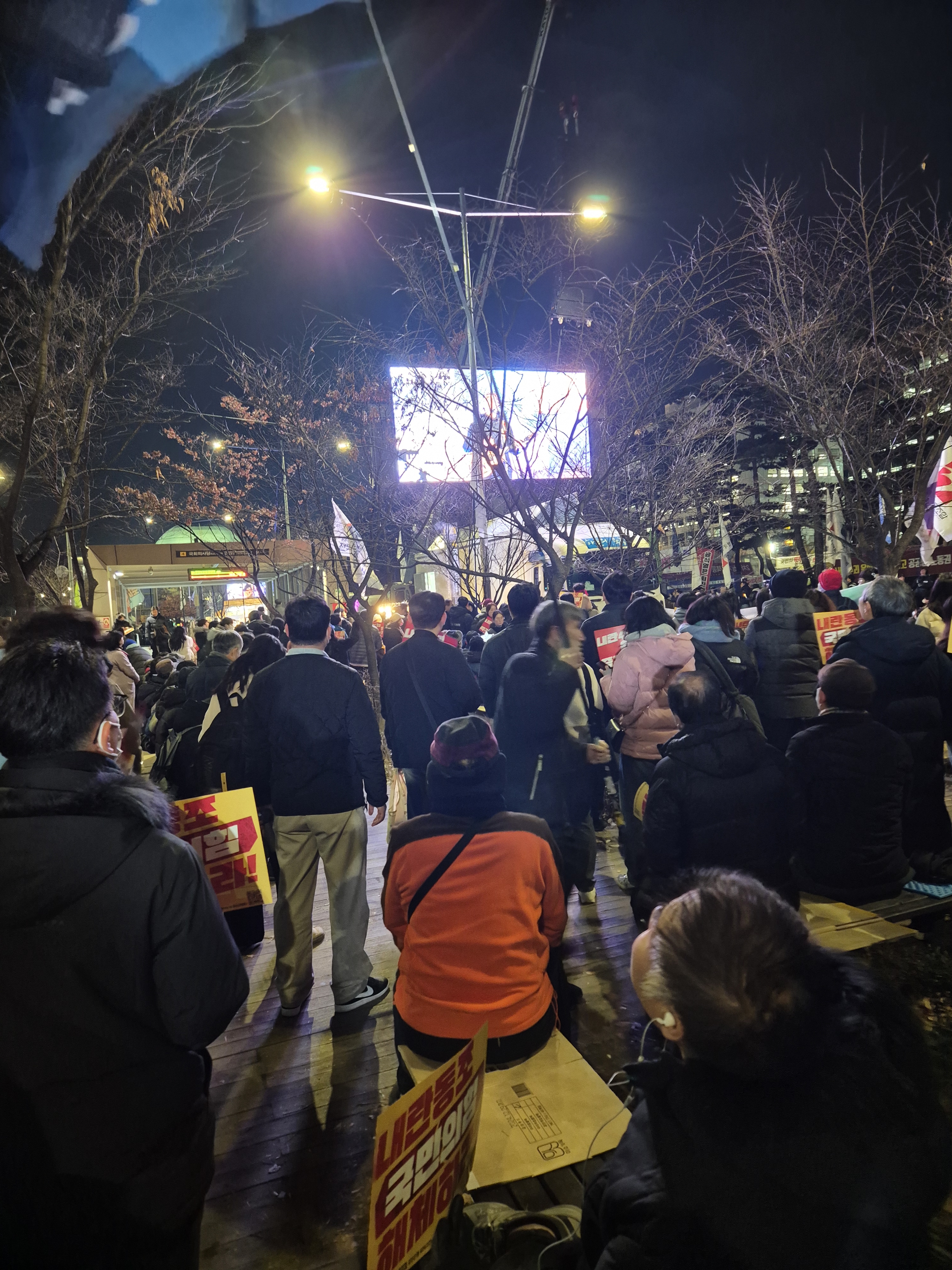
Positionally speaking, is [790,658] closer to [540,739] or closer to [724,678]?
[724,678]

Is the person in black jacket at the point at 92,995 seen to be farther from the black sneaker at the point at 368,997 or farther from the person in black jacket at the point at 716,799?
the person in black jacket at the point at 716,799

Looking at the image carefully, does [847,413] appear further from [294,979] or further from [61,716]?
[61,716]

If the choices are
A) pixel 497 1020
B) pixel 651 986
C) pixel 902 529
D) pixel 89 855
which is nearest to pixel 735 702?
pixel 497 1020

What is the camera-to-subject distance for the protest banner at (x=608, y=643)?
6.32 m

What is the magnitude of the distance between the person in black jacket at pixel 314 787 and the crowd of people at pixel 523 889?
0.01m

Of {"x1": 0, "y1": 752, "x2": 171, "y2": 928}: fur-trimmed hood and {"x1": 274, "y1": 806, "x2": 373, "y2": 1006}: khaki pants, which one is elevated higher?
{"x1": 0, "y1": 752, "x2": 171, "y2": 928}: fur-trimmed hood

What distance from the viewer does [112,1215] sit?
1630 mm

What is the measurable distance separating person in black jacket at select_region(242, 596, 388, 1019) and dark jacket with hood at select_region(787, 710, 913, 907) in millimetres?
2396

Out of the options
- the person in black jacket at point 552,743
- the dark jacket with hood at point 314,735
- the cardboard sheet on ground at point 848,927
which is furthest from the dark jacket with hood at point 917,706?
the dark jacket with hood at point 314,735

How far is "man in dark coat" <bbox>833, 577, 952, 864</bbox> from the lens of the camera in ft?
14.4

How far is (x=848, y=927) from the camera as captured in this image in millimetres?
3580

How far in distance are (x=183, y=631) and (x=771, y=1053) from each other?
34.3 ft

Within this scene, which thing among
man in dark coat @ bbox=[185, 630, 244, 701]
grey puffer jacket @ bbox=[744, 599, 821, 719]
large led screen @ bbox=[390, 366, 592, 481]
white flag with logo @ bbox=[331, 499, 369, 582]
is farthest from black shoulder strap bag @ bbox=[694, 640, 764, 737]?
white flag with logo @ bbox=[331, 499, 369, 582]

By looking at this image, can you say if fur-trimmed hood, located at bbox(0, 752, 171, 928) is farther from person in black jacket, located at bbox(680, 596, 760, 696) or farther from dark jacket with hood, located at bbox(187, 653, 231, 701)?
person in black jacket, located at bbox(680, 596, 760, 696)
